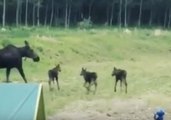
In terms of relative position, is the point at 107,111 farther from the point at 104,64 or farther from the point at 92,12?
the point at 92,12

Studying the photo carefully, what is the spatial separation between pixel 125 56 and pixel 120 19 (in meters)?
36.3

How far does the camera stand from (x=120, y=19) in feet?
243

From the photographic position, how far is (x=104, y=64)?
32.7 meters

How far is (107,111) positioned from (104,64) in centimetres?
1267

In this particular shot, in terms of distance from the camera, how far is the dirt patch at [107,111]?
763 inches

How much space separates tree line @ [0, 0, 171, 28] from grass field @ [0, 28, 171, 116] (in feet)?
82.0

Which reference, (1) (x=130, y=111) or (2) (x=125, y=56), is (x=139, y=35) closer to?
(2) (x=125, y=56)

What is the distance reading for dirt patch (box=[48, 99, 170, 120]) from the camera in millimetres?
19375

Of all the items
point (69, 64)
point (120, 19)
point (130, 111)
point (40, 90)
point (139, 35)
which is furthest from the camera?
point (120, 19)

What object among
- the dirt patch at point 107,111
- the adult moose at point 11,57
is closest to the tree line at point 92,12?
the adult moose at point 11,57

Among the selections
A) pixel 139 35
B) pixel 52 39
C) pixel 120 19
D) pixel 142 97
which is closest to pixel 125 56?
pixel 52 39

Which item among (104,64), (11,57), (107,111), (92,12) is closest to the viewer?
(107,111)

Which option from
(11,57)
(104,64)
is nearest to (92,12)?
(104,64)

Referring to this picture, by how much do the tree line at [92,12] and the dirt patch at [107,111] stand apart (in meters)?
50.2
